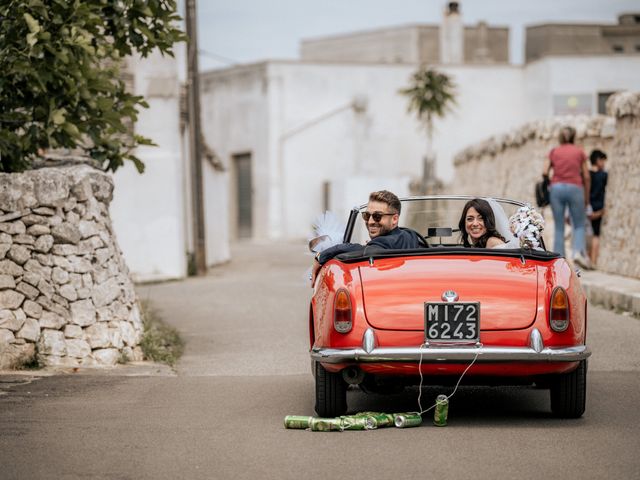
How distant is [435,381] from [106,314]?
13.6 feet

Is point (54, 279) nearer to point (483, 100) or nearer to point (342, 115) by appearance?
point (342, 115)

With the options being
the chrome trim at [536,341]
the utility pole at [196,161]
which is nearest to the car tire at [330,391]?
the chrome trim at [536,341]

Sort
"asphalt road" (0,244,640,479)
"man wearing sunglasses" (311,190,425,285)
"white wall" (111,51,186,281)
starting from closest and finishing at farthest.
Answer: "asphalt road" (0,244,640,479)
"man wearing sunglasses" (311,190,425,285)
"white wall" (111,51,186,281)

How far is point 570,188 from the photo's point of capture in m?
17.8

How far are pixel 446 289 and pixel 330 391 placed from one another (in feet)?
3.17

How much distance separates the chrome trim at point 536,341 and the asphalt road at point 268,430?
1.62ft

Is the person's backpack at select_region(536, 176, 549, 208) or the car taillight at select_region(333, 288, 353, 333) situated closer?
the car taillight at select_region(333, 288, 353, 333)

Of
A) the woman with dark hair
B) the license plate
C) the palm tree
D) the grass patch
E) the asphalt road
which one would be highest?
the palm tree

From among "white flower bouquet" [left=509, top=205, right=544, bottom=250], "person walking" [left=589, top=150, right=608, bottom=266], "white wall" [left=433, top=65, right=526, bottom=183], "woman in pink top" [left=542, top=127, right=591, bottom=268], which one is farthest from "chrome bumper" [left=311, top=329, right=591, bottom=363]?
"white wall" [left=433, top=65, right=526, bottom=183]

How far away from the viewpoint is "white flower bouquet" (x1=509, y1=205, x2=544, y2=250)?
865 cm

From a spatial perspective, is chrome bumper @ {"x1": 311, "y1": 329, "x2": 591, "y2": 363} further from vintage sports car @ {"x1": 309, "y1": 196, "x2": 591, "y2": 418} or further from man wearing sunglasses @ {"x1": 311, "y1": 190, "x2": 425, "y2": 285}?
man wearing sunglasses @ {"x1": 311, "y1": 190, "x2": 425, "y2": 285}

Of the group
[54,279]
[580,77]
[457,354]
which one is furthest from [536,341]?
[580,77]

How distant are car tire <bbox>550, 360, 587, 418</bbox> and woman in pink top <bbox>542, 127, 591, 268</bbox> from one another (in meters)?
10.4

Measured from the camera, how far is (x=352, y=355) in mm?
7195
